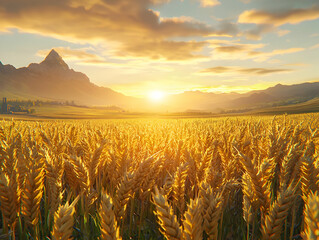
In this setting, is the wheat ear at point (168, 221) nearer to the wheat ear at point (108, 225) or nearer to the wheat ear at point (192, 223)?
the wheat ear at point (192, 223)

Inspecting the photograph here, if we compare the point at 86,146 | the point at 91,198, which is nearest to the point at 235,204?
the point at 91,198

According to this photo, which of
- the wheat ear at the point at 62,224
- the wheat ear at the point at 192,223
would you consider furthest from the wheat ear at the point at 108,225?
the wheat ear at the point at 192,223

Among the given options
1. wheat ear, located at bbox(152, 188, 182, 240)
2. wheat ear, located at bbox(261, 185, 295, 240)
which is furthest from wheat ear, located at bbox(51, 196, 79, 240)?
wheat ear, located at bbox(261, 185, 295, 240)

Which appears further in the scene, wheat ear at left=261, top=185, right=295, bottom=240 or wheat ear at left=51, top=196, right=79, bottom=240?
wheat ear at left=261, top=185, right=295, bottom=240

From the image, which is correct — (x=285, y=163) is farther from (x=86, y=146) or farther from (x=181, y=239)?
(x=86, y=146)

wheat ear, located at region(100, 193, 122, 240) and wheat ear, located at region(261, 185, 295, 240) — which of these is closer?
wheat ear, located at region(100, 193, 122, 240)

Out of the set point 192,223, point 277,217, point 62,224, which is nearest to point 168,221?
point 192,223

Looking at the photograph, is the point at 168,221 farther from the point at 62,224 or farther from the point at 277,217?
the point at 277,217

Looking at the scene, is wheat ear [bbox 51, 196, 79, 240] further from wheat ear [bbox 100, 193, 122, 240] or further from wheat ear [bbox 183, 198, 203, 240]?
wheat ear [bbox 183, 198, 203, 240]

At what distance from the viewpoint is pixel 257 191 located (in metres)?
1.29

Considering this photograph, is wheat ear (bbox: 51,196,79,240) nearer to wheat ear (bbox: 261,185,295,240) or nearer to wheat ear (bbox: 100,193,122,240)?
wheat ear (bbox: 100,193,122,240)

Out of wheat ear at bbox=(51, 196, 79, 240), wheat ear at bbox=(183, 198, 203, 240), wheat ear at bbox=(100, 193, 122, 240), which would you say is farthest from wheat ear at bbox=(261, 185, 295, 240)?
wheat ear at bbox=(51, 196, 79, 240)

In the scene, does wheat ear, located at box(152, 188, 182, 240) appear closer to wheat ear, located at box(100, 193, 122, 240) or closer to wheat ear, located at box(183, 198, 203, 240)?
wheat ear, located at box(183, 198, 203, 240)

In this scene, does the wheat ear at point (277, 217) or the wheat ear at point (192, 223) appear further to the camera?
the wheat ear at point (277, 217)
